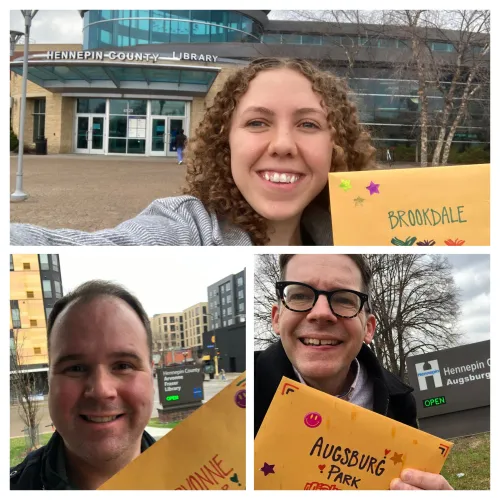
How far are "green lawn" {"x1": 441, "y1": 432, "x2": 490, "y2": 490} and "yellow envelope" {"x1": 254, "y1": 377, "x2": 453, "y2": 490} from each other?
5 centimetres

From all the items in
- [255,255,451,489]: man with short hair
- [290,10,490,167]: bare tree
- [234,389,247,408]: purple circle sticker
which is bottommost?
[234,389,247,408]: purple circle sticker

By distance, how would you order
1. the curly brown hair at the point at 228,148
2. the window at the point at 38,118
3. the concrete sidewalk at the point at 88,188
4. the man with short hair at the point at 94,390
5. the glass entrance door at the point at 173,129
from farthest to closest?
the concrete sidewalk at the point at 88,188 < the window at the point at 38,118 < the glass entrance door at the point at 173,129 < the curly brown hair at the point at 228,148 < the man with short hair at the point at 94,390

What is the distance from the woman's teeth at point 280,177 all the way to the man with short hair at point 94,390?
13.6 inches

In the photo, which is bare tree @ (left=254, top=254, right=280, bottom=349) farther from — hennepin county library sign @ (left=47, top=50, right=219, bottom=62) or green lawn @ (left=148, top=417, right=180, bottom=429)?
hennepin county library sign @ (left=47, top=50, right=219, bottom=62)

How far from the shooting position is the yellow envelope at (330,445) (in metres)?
0.91

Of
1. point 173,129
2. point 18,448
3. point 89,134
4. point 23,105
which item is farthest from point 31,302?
point 89,134

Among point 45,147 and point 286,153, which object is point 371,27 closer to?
point 286,153

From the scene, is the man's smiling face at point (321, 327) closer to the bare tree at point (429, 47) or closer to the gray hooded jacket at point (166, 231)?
the gray hooded jacket at point (166, 231)

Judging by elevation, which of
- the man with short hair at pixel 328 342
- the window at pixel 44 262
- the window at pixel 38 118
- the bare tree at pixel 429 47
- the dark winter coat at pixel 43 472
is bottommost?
the dark winter coat at pixel 43 472

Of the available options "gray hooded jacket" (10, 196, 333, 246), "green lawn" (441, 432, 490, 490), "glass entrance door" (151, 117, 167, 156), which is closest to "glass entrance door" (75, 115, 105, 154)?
"glass entrance door" (151, 117, 167, 156)

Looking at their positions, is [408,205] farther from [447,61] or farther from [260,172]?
[447,61]

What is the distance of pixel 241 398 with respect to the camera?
94cm

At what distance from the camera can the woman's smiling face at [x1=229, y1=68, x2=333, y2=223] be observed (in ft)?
3.16

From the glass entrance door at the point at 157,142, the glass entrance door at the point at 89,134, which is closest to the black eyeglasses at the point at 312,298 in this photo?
the glass entrance door at the point at 157,142
